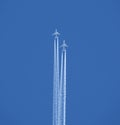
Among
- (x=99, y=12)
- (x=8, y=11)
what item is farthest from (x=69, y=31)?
(x=8, y=11)

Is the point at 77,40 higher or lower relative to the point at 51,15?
lower

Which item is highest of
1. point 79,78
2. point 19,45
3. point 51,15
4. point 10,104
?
point 51,15

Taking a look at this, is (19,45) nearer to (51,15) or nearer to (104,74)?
(51,15)

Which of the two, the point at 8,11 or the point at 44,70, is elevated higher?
the point at 8,11

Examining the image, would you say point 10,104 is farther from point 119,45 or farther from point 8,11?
point 119,45

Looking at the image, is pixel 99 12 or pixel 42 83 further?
pixel 99 12

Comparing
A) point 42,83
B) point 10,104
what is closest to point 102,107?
point 42,83

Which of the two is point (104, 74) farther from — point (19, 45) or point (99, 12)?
point (19, 45)

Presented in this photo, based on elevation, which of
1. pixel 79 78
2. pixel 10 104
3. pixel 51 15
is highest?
pixel 51 15
